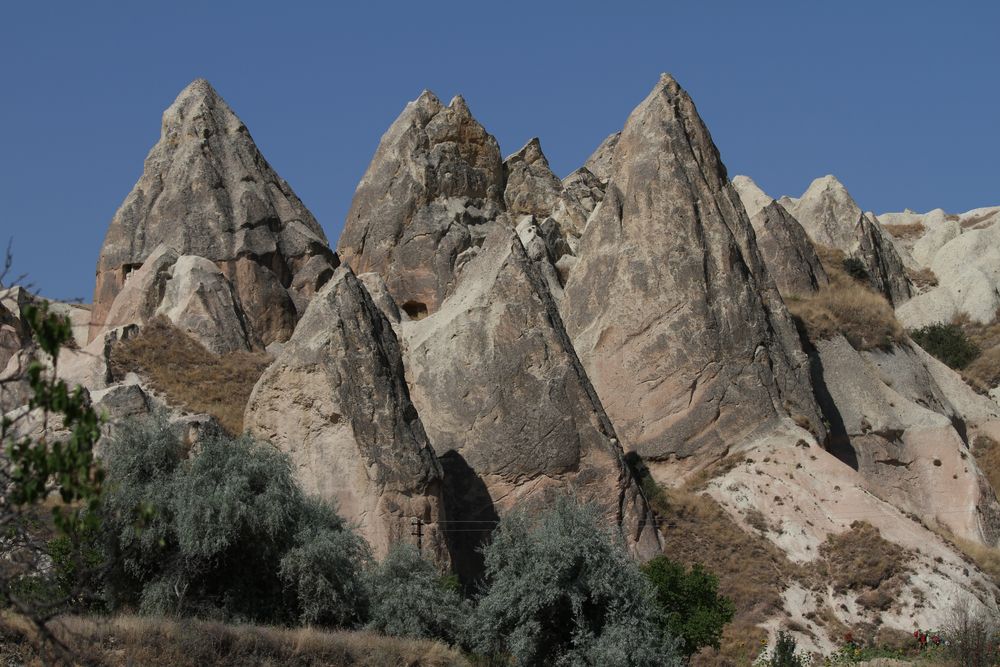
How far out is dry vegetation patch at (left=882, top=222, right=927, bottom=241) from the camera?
60281 mm

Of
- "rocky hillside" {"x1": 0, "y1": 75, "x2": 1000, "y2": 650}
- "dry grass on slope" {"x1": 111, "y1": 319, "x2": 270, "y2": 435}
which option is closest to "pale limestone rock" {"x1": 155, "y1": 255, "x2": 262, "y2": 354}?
"rocky hillside" {"x1": 0, "y1": 75, "x2": 1000, "y2": 650}

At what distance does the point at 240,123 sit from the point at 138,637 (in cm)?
2348

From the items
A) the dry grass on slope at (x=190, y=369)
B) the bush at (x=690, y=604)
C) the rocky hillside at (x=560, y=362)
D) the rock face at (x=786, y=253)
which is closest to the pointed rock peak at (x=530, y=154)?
the rocky hillside at (x=560, y=362)

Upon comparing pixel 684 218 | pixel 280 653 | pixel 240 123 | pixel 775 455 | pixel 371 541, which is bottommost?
pixel 280 653

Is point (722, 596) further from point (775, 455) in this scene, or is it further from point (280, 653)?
point (280, 653)

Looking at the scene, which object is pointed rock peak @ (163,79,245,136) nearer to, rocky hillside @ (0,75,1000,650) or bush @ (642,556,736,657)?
rocky hillside @ (0,75,1000,650)

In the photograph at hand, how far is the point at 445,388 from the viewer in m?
26.7

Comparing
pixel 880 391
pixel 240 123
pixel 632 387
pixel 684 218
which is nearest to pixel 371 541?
pixel 632 387

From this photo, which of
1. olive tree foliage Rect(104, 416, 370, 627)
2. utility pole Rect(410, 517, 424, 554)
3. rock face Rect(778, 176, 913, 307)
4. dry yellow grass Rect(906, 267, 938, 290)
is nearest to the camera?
olive tree foliage Rect(104, 416, 370, 627)

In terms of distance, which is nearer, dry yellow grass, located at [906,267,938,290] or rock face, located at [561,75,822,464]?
rock face, located at [561,75,822,464]

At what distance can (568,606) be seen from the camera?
787 inches

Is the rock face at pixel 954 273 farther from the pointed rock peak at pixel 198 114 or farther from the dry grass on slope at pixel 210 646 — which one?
the dry grass on slope at pixel 210 646

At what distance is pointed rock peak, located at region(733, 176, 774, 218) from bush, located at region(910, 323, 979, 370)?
7.62m

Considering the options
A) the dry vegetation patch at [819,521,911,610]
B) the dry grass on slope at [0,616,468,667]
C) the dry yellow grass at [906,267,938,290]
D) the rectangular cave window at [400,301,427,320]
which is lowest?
the dry grass on slope at [0,616,468,667]
